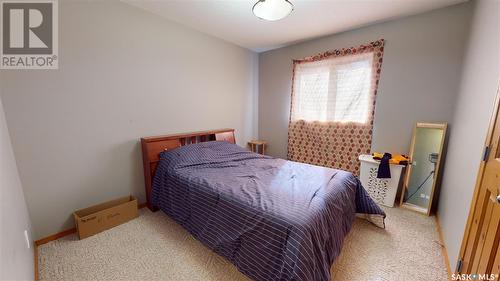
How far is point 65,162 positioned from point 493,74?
3.46 metres

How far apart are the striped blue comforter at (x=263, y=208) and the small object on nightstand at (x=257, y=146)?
137 cm

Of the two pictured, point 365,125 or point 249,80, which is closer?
point 365,125

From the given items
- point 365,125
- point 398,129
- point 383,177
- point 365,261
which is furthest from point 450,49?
point 365,261

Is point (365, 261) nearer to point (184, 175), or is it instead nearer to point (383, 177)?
point (383, 177)

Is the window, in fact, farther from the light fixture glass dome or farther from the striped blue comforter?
the light fixture glass dome

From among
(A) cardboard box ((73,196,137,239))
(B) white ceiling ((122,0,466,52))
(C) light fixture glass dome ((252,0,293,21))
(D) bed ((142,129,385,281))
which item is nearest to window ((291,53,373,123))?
(B) white ceiling ((122,0,466,52))

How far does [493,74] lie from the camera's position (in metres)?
1.21

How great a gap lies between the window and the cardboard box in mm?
2790

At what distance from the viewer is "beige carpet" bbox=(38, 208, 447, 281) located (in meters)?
1.46

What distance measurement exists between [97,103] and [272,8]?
1979 millimetres

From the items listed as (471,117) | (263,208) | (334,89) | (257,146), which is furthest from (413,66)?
(257,146)

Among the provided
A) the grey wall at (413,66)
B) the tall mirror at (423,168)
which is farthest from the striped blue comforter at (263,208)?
the grey wall at (413,66)

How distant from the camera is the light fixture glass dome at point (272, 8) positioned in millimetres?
1662

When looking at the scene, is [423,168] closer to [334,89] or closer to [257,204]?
[334,89]
